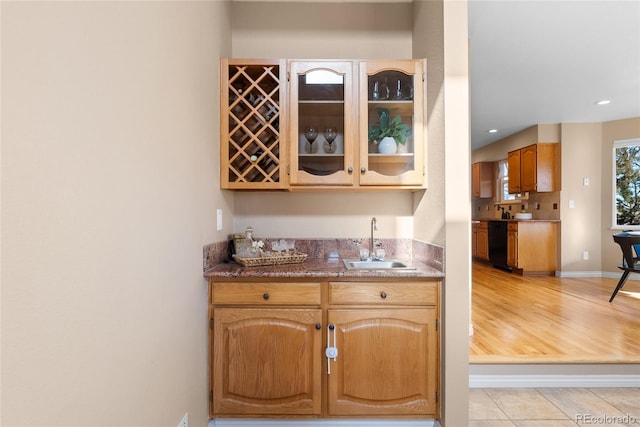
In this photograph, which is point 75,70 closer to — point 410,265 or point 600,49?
point 410,265

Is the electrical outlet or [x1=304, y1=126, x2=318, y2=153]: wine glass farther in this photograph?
[x1=304, y1=126, x2=318, y2=153]: wine glass

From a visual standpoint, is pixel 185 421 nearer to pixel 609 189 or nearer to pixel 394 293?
pixel 394 293

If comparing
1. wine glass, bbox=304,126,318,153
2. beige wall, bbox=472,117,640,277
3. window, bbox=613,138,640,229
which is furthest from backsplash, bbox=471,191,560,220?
wine glass, bbox=304,126,318,153

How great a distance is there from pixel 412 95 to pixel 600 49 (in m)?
2.58

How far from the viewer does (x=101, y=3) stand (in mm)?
876

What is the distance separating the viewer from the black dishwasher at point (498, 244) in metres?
5.53

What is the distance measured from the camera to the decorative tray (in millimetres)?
1792

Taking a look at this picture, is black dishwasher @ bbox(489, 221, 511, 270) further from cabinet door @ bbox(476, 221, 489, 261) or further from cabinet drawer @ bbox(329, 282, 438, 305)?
cabinet drawer @ bbox(329, 282, 438, 305)

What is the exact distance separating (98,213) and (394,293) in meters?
1.35

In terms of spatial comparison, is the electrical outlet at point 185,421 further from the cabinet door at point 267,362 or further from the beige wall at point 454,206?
the beige wall at point 454,206

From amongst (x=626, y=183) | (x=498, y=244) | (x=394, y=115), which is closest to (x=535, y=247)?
(x=498, y=244)

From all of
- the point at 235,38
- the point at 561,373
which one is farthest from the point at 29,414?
the point at 561,373

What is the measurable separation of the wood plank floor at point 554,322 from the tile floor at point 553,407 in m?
0.19

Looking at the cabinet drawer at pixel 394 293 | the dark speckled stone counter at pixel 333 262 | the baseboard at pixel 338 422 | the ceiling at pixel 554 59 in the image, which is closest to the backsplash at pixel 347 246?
the dark speckled stone counter at pixel 333 262
